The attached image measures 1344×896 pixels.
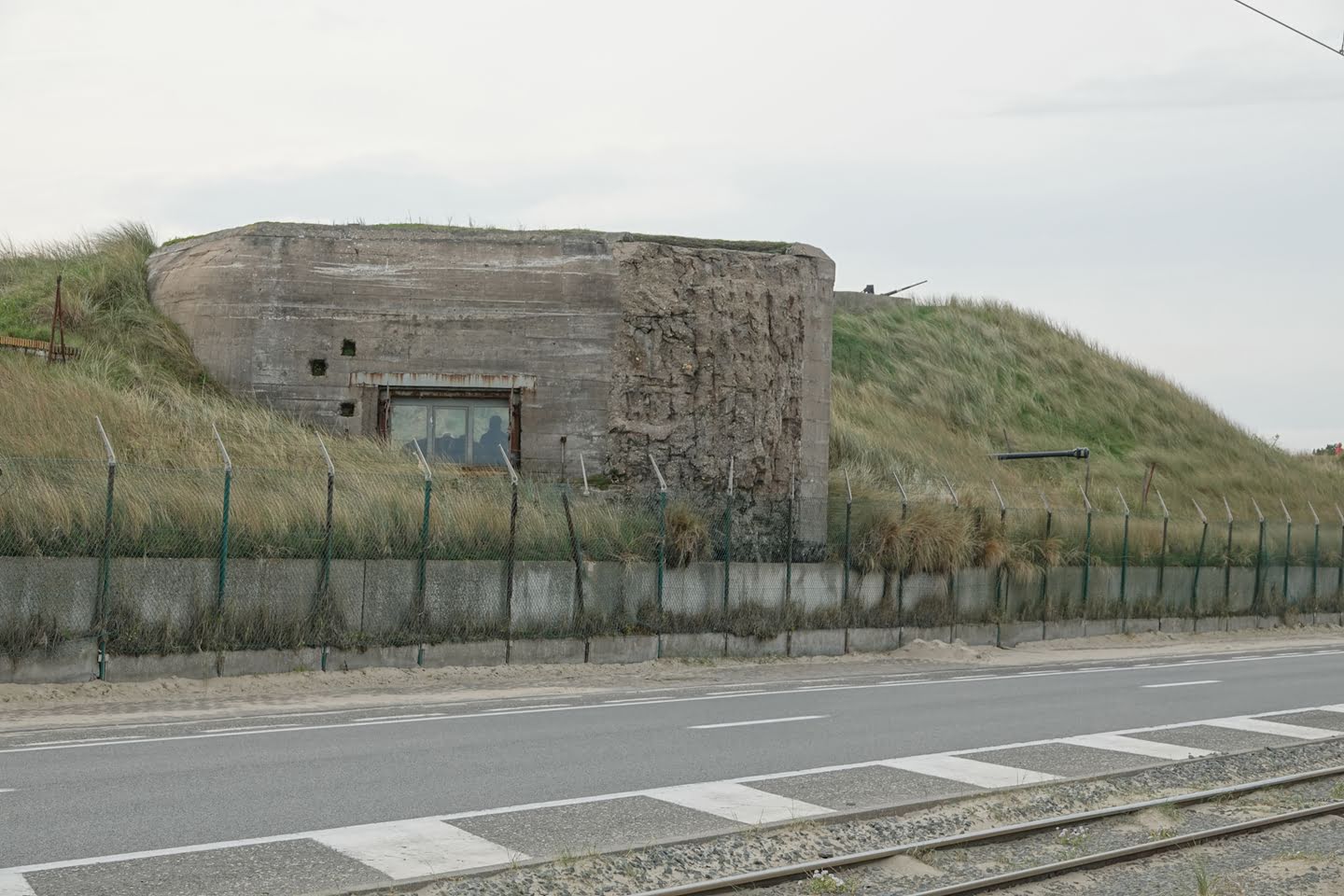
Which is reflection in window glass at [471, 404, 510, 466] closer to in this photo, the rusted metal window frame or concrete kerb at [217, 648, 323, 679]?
the rusted metal window frame

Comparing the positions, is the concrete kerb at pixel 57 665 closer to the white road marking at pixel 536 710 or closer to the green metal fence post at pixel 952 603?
the white road marking at pixel 536 710

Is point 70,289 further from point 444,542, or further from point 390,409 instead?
point 444,542

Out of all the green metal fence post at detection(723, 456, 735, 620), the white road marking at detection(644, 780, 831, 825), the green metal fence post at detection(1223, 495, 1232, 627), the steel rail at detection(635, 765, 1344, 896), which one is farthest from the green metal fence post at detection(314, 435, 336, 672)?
the green metal fence post at detection(1223, 495, 1232, 627)

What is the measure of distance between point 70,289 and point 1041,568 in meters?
21.6

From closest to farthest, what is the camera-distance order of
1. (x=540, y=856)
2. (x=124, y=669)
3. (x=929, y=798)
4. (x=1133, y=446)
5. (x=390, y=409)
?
(x=540, y=856) < (x=929, y=798) < (x=124, y=669) < (x=390, y=409) < (x=1133, y=446)

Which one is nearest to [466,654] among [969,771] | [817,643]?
[817,643]

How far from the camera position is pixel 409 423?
2575cm

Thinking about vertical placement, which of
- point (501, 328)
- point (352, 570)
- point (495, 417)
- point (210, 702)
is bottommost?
point (210, 702)

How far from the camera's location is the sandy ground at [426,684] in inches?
625

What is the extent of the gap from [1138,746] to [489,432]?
14.9m

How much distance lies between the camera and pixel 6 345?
87.9 ft

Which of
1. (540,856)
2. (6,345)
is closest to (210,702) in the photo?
(540,856)

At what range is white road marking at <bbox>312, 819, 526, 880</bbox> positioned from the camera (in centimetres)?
786

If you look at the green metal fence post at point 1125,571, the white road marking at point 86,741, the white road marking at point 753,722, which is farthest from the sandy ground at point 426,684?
the white road marking at point 753,722
